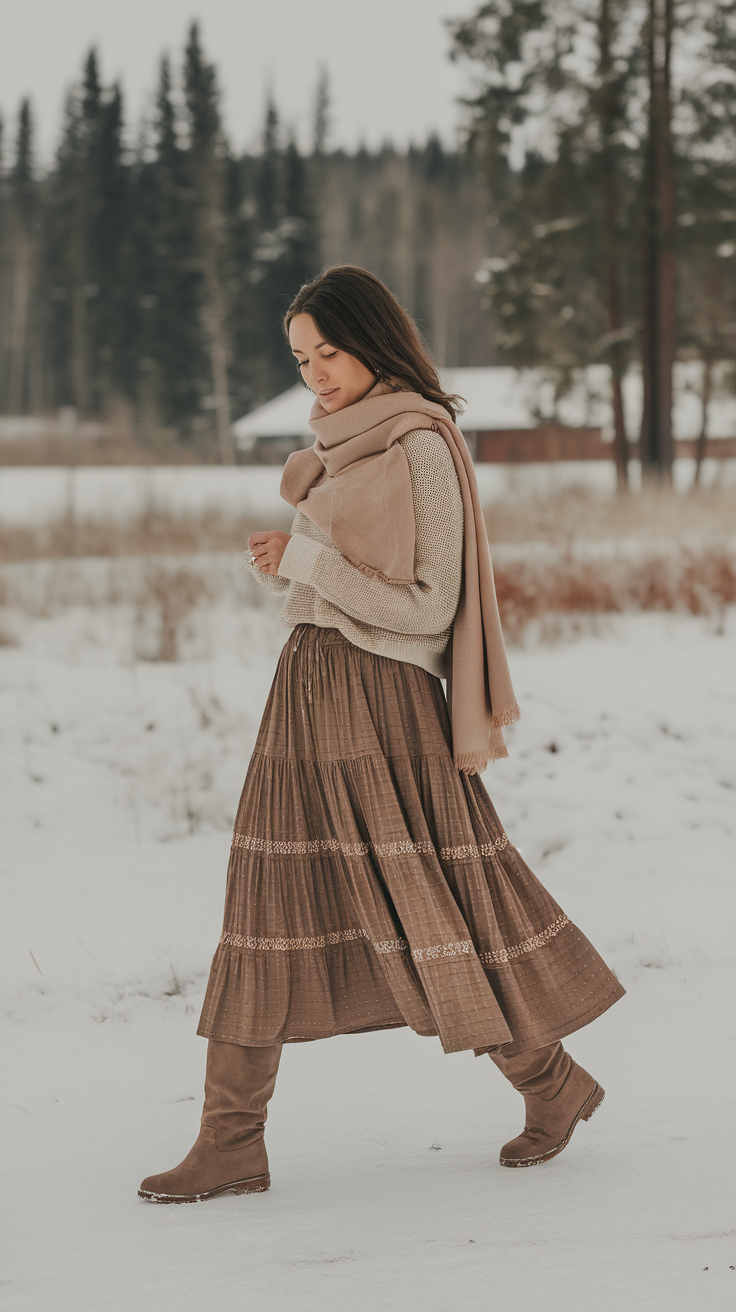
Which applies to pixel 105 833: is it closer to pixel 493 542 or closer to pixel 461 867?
pixel 461 867

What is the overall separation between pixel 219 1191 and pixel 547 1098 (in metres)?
0.63

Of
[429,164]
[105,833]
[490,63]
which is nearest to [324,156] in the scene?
[429,164]

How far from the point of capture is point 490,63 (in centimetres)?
1574

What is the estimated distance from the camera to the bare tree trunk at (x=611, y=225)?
1557 centimetres

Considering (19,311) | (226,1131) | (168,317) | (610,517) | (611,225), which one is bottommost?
(226,1131)

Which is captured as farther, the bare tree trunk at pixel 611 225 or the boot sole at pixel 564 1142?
the bare tree trunk at pixel 611 225

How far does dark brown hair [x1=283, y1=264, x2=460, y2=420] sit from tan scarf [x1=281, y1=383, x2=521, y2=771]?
0.05m

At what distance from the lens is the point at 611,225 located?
17.0 m

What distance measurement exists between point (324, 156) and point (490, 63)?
38.5m

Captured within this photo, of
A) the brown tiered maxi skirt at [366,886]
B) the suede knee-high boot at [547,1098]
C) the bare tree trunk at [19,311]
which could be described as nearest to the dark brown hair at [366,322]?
the brown tiered maxi skirt at [366,886]

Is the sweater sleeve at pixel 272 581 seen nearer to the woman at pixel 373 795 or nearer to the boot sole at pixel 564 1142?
the woman at pixel 373 795

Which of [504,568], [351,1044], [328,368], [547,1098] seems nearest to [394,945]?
[547,1098]

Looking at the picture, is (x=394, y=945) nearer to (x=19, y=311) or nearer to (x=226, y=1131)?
(x=226, y=1131)

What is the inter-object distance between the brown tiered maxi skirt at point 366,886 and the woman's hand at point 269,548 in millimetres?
153
